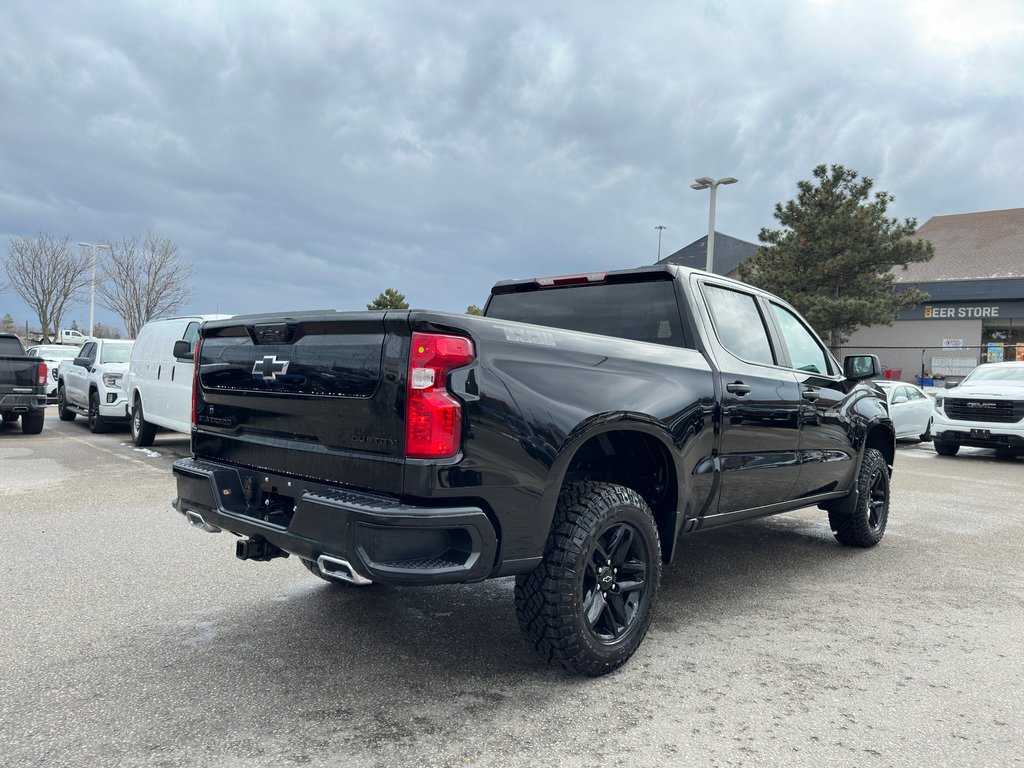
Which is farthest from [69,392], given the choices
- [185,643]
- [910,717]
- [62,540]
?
[910,717]

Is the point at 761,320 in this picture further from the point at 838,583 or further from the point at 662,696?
the point at 662,696

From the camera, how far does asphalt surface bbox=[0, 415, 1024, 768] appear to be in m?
2.77

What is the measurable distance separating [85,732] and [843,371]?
16.6 feet

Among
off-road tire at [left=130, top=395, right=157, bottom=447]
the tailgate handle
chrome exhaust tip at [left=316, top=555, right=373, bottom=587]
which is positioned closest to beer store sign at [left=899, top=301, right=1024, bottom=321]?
off-road tire at [left=130, top=395, right=157, bottom=447]

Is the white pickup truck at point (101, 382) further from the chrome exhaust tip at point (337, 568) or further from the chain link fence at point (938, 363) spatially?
the chain link fence at point (938, 363)

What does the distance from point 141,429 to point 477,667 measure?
9.98 metres

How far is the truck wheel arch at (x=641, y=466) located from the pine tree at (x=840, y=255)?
82.6ft

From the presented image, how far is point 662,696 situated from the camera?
3.21 metres

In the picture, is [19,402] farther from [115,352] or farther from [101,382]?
[115,352]

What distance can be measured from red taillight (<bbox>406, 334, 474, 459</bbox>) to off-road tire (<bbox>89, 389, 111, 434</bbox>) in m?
12.7

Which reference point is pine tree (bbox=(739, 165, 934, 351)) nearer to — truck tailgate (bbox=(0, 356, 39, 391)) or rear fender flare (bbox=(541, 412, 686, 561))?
truck tailgate (bbox=(0, 356, 39, 391))

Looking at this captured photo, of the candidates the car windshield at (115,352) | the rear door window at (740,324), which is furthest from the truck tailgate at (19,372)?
the rear door window at (740,324)

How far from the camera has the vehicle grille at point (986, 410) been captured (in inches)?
500

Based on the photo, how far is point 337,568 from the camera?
114 inches
